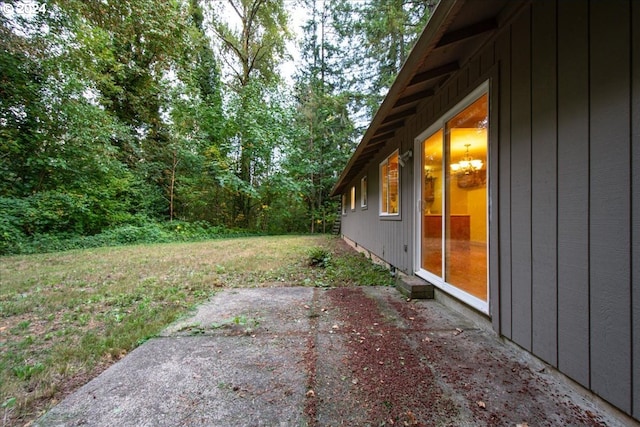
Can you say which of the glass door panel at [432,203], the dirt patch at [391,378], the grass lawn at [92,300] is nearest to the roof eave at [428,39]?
the glass door panel at [432,203]

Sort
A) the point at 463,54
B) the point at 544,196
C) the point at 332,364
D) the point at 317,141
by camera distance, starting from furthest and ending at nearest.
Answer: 1. the point at 317,141
2. the point at 463,54
3. the point at 332,364
4. the point at 544,196

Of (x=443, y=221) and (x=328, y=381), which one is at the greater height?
(x=443, y=221)

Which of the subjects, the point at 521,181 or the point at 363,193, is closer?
the point at 521,181

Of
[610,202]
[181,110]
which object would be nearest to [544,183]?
[610,202]

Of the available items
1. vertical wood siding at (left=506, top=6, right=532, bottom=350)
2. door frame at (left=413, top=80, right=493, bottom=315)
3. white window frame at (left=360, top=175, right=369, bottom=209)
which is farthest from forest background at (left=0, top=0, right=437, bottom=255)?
vertical wood siding at (left=506, top=6, right=532, bottom=350)

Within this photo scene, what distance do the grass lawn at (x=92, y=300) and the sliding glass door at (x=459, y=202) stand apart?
1.21m

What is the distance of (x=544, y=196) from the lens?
5.35ft

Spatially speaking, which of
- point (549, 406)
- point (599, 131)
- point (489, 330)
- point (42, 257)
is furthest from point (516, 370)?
point (42, 257)

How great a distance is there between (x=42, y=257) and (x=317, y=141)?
475 inches

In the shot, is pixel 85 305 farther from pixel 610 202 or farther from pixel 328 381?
pixel 610 202

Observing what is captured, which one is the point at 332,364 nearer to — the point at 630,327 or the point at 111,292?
the point at 630,327

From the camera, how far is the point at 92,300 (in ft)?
10.4

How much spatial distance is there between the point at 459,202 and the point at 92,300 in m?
4.37

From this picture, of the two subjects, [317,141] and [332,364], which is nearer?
[332,364]
